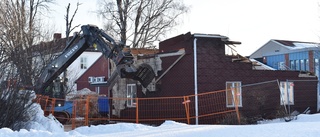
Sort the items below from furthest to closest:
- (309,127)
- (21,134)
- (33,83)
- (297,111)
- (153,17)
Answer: (153,17), (297,111), (33,83), (21,134), (309,127)

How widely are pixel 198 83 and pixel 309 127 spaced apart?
10.3 metres

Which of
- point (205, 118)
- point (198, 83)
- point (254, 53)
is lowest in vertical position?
point (205, 118)

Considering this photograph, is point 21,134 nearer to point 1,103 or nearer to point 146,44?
point 1,103

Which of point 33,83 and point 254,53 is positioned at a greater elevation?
point 254,53

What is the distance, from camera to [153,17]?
139 feet

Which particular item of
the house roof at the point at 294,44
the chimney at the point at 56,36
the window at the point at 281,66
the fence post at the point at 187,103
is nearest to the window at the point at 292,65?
the window at the point at 281,66

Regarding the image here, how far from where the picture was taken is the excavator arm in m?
18.7

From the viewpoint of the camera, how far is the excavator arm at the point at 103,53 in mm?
18688

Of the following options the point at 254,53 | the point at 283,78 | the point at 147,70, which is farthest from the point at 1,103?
the point at 254,53

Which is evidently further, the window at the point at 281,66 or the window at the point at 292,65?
the window at the point at 292,65

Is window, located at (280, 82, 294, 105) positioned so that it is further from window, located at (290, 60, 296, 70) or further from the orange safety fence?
window, located at (290, 60, 296, 70)

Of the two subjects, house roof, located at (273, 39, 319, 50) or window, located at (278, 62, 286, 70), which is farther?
house roof, located at (273, 39, 319, 50)

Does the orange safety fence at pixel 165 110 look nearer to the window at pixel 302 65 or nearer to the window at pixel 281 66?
the window at pixel 281 66

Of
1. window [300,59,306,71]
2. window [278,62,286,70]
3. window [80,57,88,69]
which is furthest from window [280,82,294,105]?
window [80,57,88,69]
